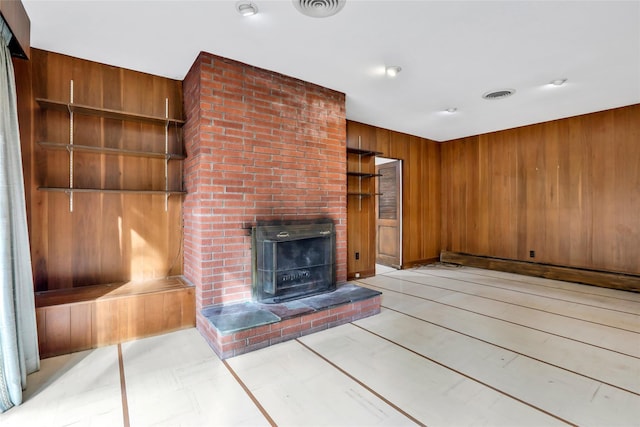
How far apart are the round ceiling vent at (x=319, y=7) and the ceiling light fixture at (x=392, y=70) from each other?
1.08 m

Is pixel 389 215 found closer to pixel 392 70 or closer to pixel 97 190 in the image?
pixel 392 70

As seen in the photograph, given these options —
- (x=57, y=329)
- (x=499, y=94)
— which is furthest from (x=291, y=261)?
(x=499, y=94)

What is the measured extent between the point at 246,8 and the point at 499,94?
10.8ft

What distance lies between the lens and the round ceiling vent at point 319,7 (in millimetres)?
2129

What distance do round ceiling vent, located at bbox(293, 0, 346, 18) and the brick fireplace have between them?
1085 millimetres

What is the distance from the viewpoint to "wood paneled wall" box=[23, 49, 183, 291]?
2.76m

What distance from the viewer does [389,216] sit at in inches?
241

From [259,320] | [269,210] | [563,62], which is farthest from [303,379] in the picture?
[563,62]

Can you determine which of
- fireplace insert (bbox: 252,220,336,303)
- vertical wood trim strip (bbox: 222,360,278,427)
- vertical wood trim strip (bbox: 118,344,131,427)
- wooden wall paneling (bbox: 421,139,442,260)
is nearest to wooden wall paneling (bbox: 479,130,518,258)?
wooden wall paneling (bbox: 421,139,442,260)

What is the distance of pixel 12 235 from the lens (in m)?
1.96

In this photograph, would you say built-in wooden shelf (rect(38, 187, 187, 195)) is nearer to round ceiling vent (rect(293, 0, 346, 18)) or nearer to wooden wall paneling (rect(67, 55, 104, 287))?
wooden wall paneling (rect(67, 55, 104, 287))

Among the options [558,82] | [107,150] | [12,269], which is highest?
[558,82]

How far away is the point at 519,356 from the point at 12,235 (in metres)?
3.73

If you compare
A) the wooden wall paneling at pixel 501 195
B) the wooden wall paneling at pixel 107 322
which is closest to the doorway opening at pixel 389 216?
the wooden wall paneling at pixel 501 195
